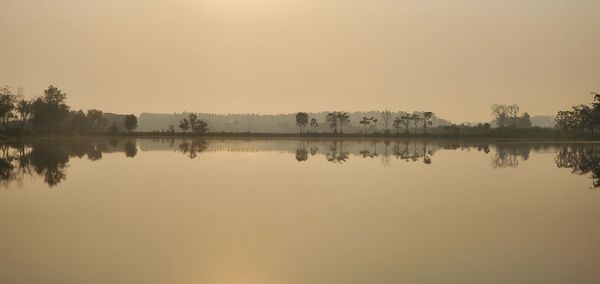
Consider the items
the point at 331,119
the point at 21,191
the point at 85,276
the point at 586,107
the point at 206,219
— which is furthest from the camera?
the point at 331,119

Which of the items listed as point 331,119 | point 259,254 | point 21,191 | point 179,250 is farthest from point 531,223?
point 331,119

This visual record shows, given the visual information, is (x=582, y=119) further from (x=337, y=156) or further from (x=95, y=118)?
(x=95, y=118)

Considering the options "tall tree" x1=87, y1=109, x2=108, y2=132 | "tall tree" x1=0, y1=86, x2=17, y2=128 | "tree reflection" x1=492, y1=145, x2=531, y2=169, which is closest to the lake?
"tree reflection" x1=492, y1=145, x2=531, y2=169

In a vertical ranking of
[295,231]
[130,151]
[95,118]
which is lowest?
[295,231]

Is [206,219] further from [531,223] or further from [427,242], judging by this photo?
[531,223]

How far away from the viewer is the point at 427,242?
1134 cm

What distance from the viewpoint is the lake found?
9.12m

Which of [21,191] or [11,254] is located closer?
[11,254]

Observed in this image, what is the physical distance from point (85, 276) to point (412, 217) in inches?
327

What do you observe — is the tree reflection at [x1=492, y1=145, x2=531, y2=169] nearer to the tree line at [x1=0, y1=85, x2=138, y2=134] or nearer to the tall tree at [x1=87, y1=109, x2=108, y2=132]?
the tree line at [x1=0, y1=85, x2=138, y2=134]

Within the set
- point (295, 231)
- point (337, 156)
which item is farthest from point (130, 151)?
point (295, 231)

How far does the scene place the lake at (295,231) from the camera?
912 centimetres

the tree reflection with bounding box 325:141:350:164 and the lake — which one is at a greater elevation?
the tree reflection with bounding box 325:141:350:164

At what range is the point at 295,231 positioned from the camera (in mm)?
12344
